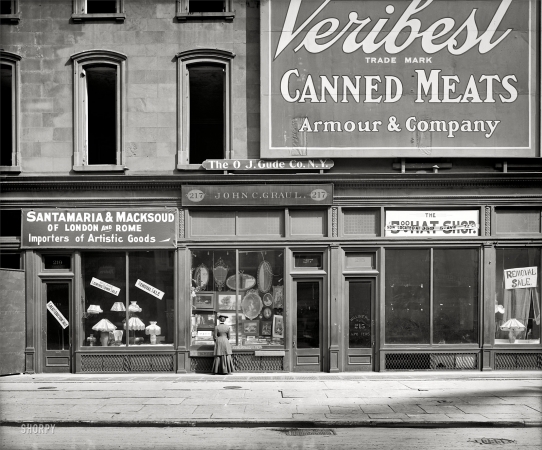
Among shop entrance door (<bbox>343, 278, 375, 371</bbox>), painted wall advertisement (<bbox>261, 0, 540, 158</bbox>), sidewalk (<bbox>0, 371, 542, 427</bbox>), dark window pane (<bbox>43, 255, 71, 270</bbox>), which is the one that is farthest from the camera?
dark window pane (<bbox>43, 255, 71, 270</bbox>)

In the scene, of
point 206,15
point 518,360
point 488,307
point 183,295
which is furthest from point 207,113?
point 518,360

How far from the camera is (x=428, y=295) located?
17641 millimetres

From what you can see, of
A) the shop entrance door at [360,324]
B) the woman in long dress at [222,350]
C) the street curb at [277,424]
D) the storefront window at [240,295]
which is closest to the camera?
the street curb at [277,424]

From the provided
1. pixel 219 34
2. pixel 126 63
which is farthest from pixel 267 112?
pixel 126 63

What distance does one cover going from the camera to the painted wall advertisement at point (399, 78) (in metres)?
17.5

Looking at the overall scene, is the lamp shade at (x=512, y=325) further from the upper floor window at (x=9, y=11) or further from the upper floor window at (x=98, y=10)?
the upper floor window at (x=9, y=11)

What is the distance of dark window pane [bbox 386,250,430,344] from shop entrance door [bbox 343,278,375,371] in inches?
18.1

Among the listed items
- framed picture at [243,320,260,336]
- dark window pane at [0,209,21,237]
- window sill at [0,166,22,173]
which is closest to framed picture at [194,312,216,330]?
framed picture at [243,320,260,336]

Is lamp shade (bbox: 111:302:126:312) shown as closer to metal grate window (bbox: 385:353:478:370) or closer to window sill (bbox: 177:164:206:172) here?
window sill (bbox: 177:164:206:172)

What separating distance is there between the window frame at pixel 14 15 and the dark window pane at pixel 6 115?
1.25 m

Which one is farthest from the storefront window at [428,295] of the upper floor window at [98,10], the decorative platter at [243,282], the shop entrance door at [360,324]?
the upper floor window at [98,10]

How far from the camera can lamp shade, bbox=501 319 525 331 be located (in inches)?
699

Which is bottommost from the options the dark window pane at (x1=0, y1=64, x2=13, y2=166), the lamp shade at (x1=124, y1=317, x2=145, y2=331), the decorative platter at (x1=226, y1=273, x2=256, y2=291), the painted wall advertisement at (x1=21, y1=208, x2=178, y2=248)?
the lamp shade at (x1=124, y1=317, x2=145, y2=331)

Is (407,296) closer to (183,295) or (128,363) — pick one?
(183,295)
